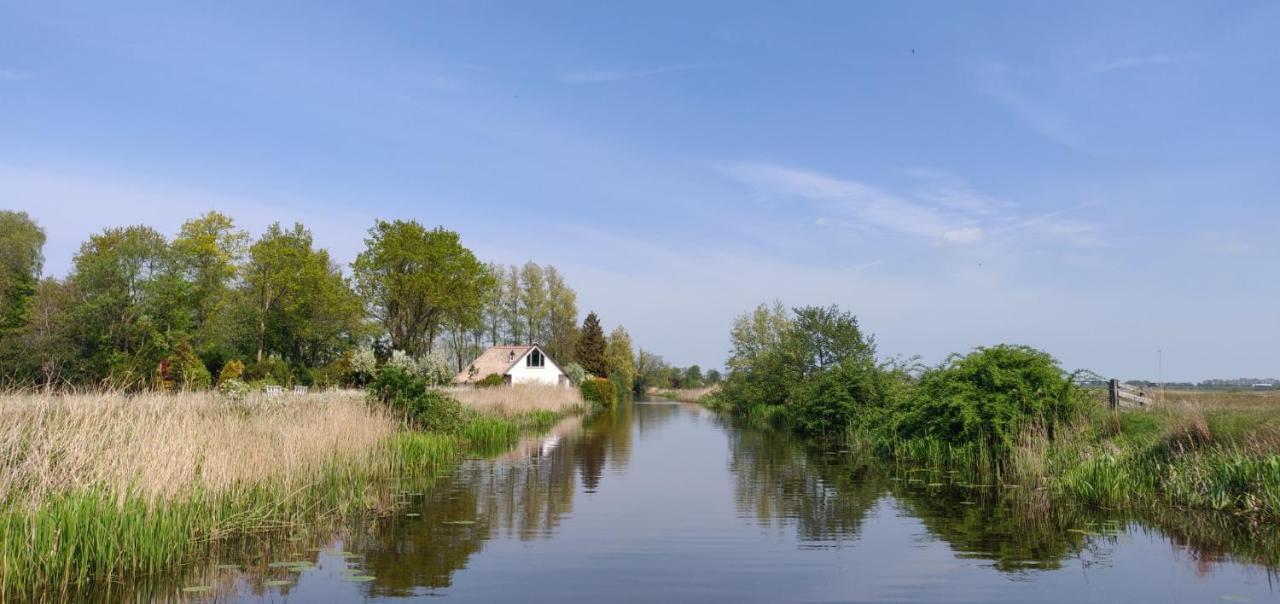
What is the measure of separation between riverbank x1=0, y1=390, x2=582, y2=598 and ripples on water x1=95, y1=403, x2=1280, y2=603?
0.52 metres

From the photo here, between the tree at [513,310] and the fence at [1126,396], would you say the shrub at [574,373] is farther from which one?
the fence at [1126,396]

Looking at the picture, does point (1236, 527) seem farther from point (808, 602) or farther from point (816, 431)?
point (816, 431)

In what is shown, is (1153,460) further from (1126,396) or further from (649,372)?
(649,372)

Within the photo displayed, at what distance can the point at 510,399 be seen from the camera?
3619cm

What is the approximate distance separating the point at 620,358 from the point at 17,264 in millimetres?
56834

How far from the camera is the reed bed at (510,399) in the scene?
3253 centimetres

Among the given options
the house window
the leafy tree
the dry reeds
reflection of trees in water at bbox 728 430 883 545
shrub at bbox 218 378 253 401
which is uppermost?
the leafy tree

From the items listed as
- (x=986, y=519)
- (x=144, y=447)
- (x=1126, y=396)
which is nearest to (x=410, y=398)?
(x=144, y=447)

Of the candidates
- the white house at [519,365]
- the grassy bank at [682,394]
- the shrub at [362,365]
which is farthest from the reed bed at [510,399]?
the grassy bank at [682,394]

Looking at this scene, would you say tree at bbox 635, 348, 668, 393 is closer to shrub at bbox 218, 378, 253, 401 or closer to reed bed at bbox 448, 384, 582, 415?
reed bed at bbox 448, 384, 582, 415

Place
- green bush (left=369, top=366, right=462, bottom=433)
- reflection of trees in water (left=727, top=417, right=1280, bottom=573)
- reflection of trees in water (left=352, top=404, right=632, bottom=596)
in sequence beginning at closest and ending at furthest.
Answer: reflection of trees in water (left=352, top=404, right=632, bottom=596), reflection of trees in water (left=727, top=417, right=1280, bottom=573), green bush (left=369, top=366, right=462, bottom=433)

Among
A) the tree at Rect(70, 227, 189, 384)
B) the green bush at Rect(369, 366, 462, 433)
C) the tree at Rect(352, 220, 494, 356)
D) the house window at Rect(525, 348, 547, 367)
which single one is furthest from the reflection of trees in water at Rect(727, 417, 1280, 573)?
the house window at Rect(525, 348, 547, 367)

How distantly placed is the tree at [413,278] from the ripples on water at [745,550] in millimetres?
38455

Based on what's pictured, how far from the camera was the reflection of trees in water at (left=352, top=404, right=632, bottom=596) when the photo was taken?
9688 mm
